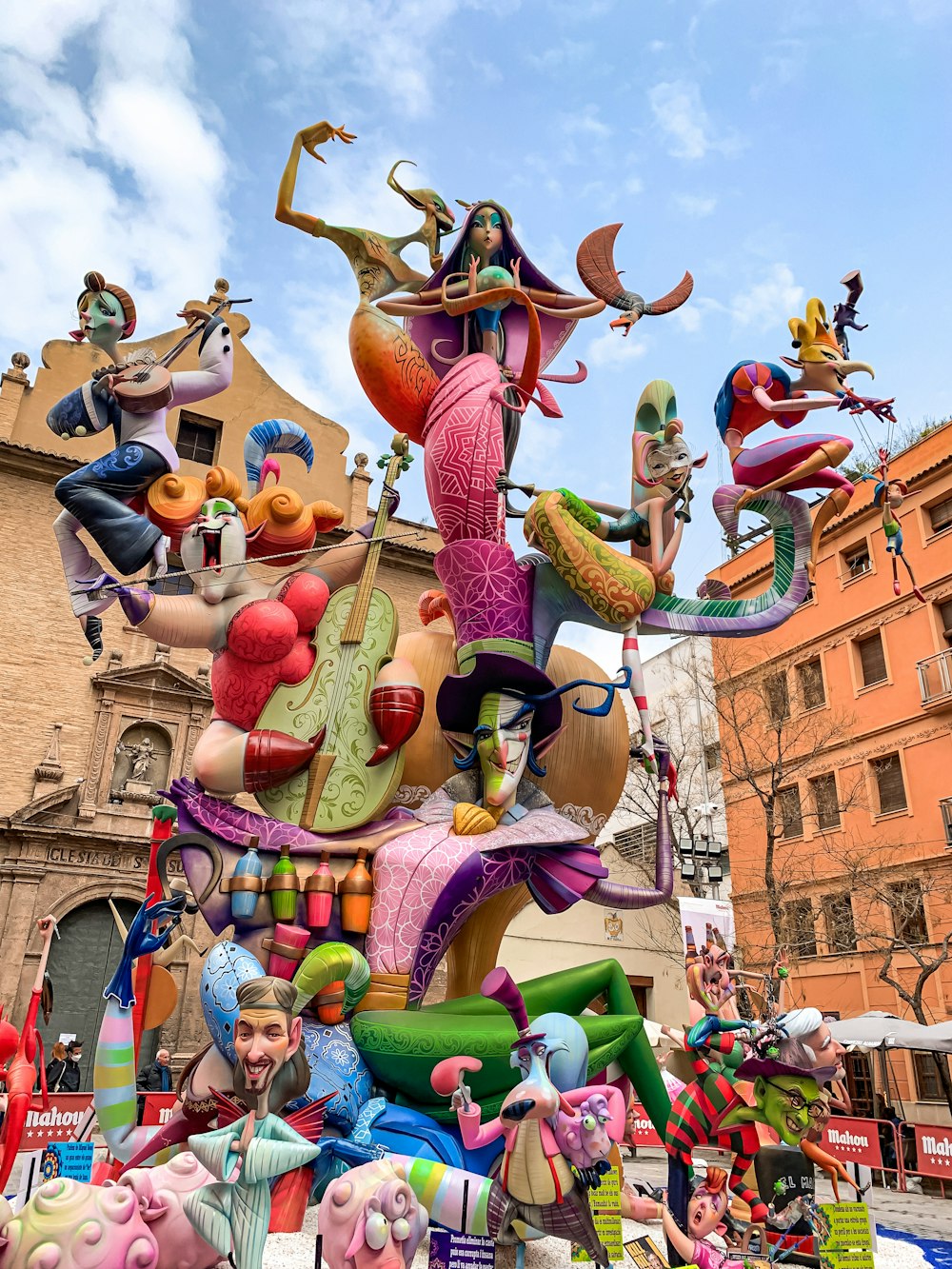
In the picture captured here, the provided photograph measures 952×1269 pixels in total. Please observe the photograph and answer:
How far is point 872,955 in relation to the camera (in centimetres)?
1825

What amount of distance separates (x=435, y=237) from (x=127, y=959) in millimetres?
6516

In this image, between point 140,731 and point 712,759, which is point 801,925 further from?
point 140,731

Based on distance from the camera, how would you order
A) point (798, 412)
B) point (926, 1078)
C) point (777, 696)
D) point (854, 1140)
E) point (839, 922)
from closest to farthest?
1. point (798, 412)
2. point (854, 1140)
3. point (926, 1078)
4. point (839, 922)
5. point (777, 696)

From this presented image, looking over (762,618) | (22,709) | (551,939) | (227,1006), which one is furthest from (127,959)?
(551,939)

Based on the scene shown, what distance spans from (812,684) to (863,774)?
2727 millimetres

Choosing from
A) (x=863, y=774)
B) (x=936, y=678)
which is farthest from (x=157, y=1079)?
(x=936, y=678)

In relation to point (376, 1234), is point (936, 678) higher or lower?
higher

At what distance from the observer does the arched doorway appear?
14156mm

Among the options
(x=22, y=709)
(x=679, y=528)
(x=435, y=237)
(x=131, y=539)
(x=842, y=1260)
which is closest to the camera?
(x=842, y=1260)

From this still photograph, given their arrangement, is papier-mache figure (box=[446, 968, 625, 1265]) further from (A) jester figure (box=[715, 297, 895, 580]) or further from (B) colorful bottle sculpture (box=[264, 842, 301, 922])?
(A) jester figure (box=[715, 297, 895, 580])

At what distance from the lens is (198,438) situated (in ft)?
60.8

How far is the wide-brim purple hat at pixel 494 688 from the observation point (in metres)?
6.70

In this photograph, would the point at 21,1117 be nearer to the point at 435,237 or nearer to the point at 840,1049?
the point at 840,1049

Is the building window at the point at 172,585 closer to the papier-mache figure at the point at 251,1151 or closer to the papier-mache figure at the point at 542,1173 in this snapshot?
the papier-mache figure at the point at 251,1151
